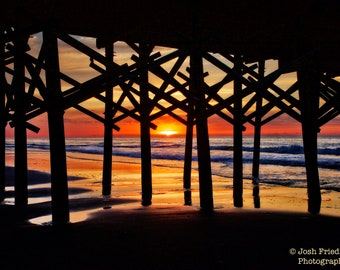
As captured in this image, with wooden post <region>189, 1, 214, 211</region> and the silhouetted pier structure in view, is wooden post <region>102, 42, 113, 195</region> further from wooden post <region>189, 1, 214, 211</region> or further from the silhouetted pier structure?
wooden post <region>189, 1, 214, 211</region>

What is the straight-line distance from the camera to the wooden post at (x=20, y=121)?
686cm

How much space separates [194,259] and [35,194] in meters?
6.50

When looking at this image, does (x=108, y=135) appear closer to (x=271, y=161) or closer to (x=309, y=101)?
(x=309, y=101)

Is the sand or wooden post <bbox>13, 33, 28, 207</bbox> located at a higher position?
wooden post <bbox>13, 33, 28, 207</bbox>

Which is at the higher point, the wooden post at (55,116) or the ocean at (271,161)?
the wooden post at (55,116)

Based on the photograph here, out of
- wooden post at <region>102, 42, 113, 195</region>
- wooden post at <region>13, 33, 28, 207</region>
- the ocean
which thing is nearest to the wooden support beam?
wooden post at <region>13, 33, 28, 207</region>

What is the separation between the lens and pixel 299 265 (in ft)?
13.0

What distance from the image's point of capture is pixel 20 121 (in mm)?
7020

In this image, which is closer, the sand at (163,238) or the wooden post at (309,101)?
the sand at (163,238)

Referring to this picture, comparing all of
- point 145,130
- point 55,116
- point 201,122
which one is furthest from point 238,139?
point 55,116

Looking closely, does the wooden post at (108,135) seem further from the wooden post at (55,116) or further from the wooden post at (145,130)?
the wooden post at (55,116)

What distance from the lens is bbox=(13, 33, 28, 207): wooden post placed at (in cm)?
686

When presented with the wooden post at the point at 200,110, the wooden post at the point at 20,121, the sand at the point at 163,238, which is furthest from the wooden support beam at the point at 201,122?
the wooden post at the point at 20,121

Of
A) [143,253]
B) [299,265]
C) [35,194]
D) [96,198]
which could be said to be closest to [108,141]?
[96,198]
